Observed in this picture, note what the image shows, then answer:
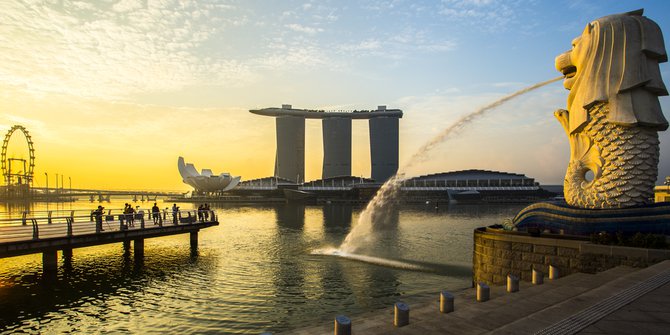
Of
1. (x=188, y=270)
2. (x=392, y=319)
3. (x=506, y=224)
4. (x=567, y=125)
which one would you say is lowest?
(x=188, y=270)

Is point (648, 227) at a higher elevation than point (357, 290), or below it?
higher

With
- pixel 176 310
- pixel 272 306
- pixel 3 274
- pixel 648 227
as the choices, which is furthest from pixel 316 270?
pixel 3 274

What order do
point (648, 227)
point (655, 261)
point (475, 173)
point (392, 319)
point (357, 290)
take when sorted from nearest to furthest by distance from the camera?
point (392, 319)
point (655, 261)
point (648, 227)
point (357, 290)
point (475, 173)

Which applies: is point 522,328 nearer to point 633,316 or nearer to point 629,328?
point 629,328

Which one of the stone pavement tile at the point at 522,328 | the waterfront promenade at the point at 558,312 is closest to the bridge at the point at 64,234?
the waterfront promenade at the point at 558,312

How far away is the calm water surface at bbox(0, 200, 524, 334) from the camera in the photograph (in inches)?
723

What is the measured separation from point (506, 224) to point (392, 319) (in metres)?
13.5

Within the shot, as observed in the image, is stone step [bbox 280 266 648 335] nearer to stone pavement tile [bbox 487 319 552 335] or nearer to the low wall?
stone pavement tile [bbox 487 319 552 335]

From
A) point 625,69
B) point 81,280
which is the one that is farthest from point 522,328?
point 81,280

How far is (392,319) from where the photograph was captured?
40.5ft

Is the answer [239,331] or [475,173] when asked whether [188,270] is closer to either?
[239,331]

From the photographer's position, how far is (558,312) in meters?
10.8

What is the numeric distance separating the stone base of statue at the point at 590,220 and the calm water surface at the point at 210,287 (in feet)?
17.3

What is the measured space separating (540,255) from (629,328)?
10263 mm
